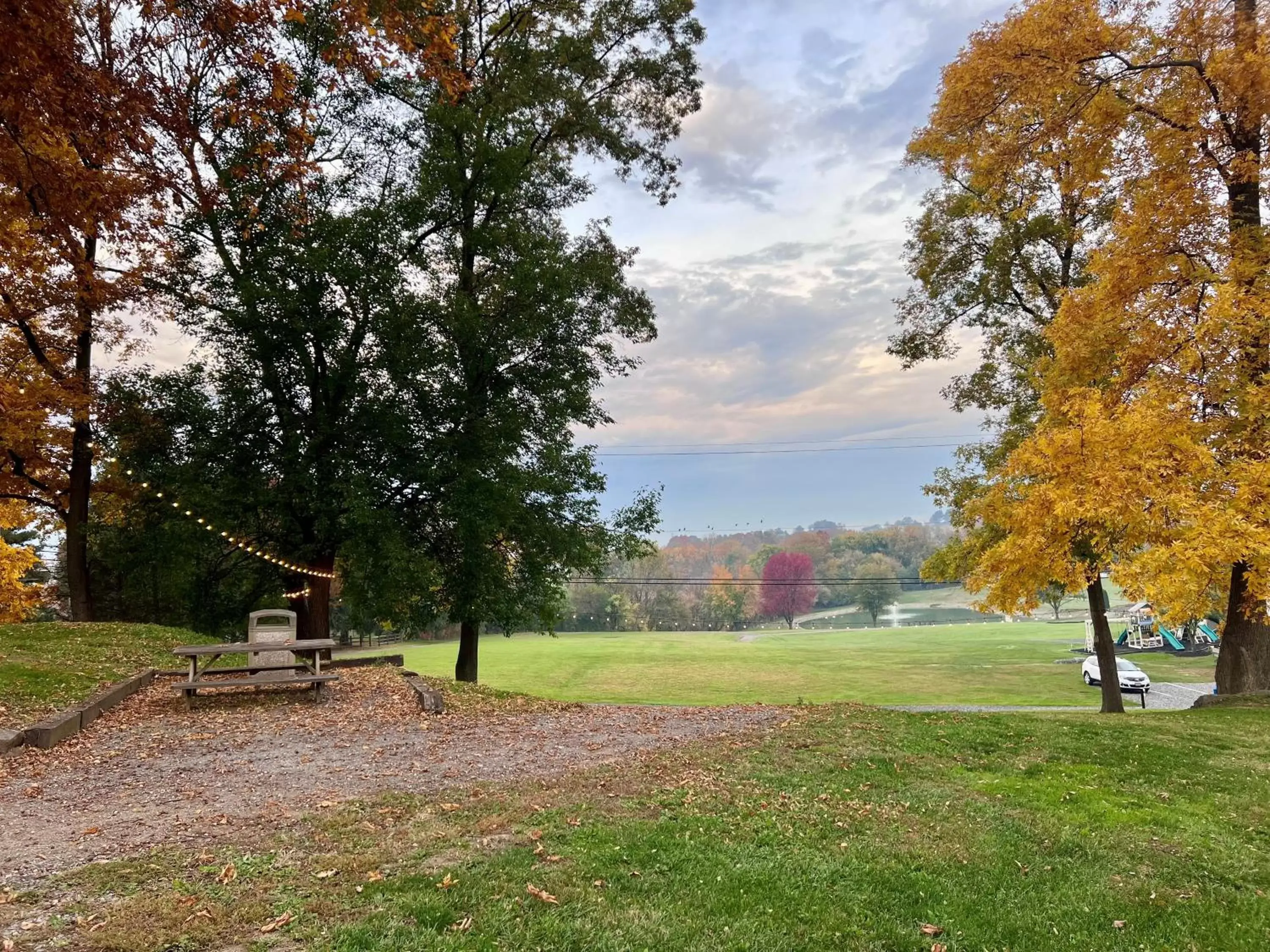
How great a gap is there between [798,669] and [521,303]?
36.2 metres

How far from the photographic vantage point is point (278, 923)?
315cm

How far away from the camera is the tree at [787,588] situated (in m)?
99.1

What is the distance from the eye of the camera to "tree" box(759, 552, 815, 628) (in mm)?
99062

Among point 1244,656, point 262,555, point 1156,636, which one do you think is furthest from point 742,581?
point 262,555

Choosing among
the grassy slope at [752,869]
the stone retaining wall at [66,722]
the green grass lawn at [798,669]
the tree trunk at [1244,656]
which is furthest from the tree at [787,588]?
the grassy slope at [752,869]

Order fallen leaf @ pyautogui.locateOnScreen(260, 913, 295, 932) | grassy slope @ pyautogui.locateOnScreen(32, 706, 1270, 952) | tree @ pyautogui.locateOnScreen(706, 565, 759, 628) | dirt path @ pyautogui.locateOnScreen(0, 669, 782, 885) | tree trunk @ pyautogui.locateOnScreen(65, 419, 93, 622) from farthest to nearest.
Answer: tree @ pyautogui.locateOnScreen(706, 565, 759, 628) < tree trunk @ pyautogui.locateOnScreen(65, 419, 93, 622) < dirt path @ pyautogui.locateOnScreen(0, 669, 782, 885) < grassy slope @ pyautogui.locateOnScreen(32, 706, 1270, 952) < fallen leaf @ pyautogui.locateOnScreen(260, 913, 295, 932)

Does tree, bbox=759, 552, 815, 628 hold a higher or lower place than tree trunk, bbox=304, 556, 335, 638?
lower

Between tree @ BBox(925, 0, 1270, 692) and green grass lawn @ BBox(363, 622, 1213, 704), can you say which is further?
green grass lawn @ BBox(363, 622, 1213, 704)

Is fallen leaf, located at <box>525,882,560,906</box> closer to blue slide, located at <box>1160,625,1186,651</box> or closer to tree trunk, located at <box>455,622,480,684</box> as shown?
tree trunk, located at <box>455,622,480,684</box>

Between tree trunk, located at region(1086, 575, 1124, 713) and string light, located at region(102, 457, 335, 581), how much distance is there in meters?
17.4

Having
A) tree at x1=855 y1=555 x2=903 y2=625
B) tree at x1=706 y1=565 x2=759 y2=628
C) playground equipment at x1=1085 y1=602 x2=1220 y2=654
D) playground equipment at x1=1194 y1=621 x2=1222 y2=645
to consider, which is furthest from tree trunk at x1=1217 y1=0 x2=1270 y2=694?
tree at x1=855 y1=555 x2=903 y2=625

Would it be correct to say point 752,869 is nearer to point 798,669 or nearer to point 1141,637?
point 798,669

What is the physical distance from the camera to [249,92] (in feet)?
24.9

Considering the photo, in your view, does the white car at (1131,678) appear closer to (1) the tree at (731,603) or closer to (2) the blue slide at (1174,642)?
(2) the blue slide at (1174,642)
